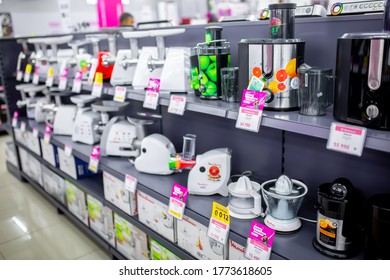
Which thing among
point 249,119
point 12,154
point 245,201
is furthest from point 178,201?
point 12,154

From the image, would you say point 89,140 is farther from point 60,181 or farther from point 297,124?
point 297,124

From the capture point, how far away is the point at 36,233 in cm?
271

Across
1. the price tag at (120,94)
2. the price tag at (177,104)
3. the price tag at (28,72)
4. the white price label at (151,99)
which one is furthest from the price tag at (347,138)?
the price tag at (28,72)

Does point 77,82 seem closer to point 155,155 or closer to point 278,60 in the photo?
point 155,155

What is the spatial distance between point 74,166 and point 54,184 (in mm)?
537

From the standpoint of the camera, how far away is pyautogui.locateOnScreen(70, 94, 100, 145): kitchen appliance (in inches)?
98.2

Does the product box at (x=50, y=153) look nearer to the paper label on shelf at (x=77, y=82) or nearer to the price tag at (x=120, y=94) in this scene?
the paper label on shelf at (x=77, y=82)

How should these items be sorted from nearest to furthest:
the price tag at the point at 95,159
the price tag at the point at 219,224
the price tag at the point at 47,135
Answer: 1. the price tag at the point at 219,224
2. the price tag at the point at 95,159
3. the price tag at the point at 47,135

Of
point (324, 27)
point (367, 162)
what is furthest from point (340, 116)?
point (324, 27)

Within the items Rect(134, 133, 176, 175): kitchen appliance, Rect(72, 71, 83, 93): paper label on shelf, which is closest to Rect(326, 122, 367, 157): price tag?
Rect(134, 133, 176, 175): kitchen appliance

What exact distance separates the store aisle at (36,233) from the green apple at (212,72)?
150 cm

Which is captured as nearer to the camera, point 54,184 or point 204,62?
point 204,62

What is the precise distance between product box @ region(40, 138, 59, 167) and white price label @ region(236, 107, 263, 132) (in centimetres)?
204

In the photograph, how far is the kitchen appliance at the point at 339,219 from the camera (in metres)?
1.10
